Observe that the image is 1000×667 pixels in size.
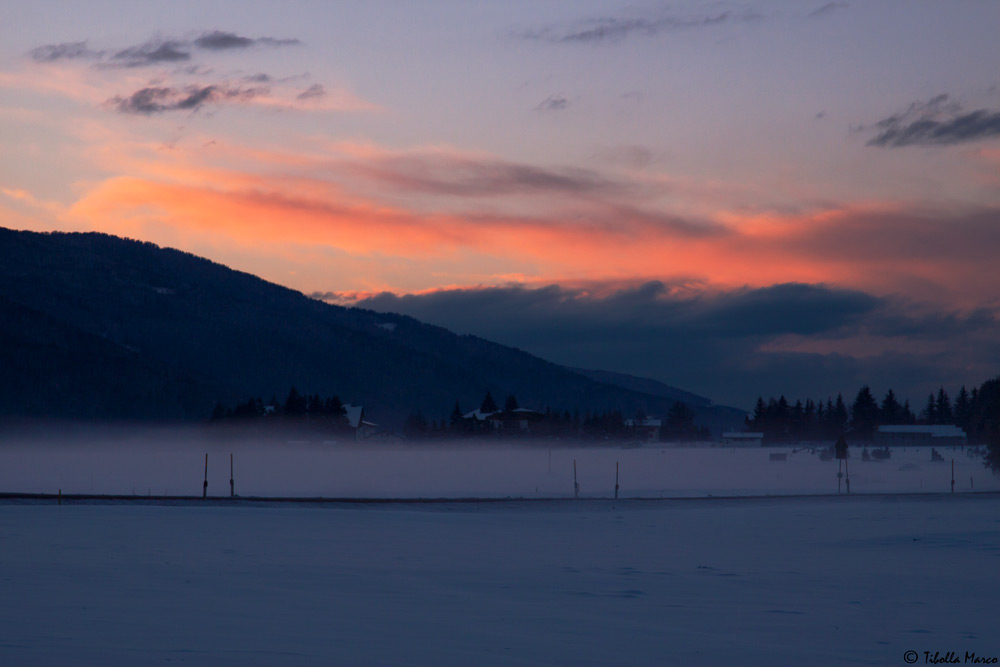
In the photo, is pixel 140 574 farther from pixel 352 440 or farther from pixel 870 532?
pixel 352 440

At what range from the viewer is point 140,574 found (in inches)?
766

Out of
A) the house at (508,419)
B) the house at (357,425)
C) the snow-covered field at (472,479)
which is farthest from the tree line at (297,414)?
the house at (508,419)

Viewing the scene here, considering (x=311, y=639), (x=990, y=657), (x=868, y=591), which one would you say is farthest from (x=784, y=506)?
(x=311, y=639)

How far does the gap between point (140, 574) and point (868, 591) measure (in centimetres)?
1541

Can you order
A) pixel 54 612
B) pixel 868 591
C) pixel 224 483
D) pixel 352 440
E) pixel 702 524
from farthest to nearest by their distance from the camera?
pixel 352 440
pixel 224 483
pixel 702 524
pixel 868 591
pixel 54 612

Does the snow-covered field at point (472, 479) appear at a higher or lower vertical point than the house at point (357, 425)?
lower

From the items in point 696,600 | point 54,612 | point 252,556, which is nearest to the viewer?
point 54,612

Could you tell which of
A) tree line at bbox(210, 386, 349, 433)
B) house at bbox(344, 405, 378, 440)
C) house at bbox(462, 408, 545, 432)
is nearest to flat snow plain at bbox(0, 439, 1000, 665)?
tree line at bbox(210, 386, 349, 433)

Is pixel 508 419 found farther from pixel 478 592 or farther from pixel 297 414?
pixel 478 592

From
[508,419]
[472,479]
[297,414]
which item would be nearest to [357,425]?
[297,414]

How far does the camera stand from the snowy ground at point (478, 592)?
1313 centimetres

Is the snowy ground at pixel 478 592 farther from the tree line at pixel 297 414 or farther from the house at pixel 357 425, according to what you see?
the house at pixel 357 425

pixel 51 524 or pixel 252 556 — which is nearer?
pixel 252 556

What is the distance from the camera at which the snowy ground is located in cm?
1313
